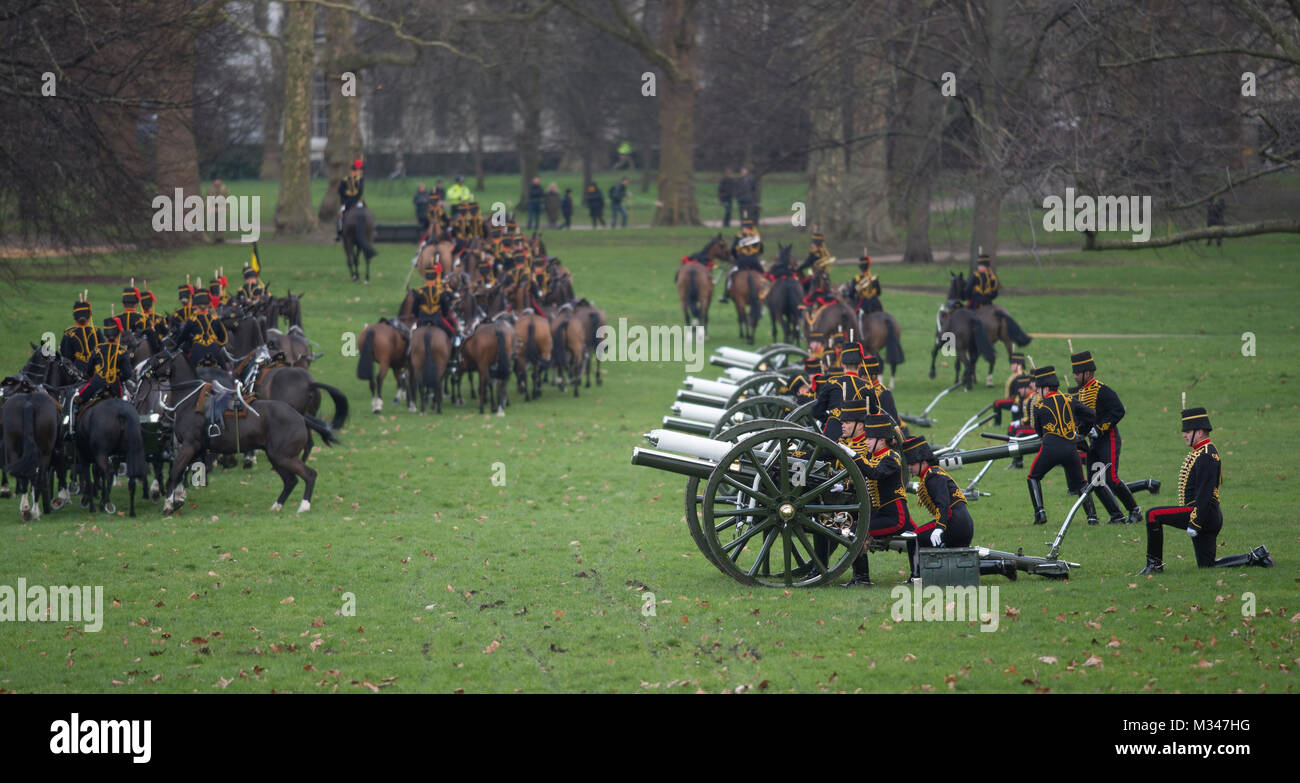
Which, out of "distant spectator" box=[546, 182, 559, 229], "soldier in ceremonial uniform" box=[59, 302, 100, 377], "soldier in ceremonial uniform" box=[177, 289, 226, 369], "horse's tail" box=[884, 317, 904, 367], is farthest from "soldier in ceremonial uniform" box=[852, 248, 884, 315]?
"distant spectator" box=[546, 182, 559, 229]

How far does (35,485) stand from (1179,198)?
49.4ft

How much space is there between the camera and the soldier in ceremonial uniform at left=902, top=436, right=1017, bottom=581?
1112cm

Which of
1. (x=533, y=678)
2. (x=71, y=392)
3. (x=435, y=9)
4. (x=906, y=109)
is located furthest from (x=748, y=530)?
(x=435, y=9)

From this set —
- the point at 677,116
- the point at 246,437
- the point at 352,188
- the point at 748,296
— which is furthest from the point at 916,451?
the point at 677,116

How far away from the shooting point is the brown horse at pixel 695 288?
104 feet

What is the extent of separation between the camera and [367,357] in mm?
23219

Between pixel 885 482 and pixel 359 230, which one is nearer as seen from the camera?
pixel 885 482

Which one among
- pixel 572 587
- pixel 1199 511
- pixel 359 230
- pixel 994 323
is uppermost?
pixel 359 230

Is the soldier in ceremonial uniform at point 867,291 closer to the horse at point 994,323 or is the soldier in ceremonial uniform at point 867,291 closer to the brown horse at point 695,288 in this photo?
the horse at point 994,323

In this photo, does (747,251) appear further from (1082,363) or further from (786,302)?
(1082,363)

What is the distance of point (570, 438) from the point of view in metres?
21.4

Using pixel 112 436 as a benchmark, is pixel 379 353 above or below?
above

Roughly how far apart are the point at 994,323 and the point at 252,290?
520 inches

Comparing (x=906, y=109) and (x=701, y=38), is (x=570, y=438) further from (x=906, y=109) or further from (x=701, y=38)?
(x=701, y=38)
